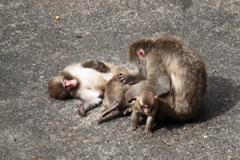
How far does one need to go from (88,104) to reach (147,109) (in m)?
1.44

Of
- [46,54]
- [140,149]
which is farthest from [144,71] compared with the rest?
[46,54]

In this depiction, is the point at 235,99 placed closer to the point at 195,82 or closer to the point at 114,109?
the point at 195,82

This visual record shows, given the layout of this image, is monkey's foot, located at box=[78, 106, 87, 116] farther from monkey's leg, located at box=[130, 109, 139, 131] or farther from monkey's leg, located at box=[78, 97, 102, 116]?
monkey's leg, located at box=[130, 109, 139, 131]

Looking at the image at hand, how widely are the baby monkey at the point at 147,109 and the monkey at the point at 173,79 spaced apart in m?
0.21

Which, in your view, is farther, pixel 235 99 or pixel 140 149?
pixel 235 99

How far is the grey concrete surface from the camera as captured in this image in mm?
5746

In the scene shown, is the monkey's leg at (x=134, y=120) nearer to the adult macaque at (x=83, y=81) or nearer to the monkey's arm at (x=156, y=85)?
the monkey's arm at (x=156, y=85)

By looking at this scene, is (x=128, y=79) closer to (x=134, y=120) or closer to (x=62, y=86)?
(x=134, y=120)

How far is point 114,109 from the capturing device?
258 inches

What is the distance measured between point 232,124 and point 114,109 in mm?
1810

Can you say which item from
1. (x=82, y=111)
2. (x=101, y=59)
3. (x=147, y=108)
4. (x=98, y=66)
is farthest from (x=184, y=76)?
(x=101, y=59)

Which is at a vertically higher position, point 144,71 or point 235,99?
point 144,71

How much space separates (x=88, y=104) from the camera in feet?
22.4

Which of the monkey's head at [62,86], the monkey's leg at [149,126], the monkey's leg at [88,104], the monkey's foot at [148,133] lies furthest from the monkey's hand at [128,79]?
the monkey's head at [62,86]
